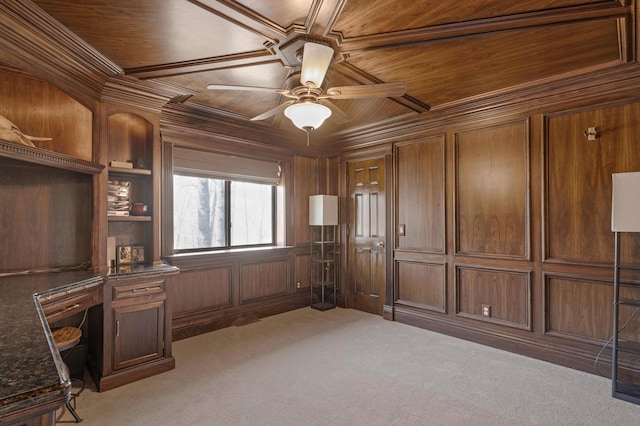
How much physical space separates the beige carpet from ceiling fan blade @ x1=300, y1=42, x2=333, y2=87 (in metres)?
2.27

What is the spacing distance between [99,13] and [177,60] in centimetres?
68

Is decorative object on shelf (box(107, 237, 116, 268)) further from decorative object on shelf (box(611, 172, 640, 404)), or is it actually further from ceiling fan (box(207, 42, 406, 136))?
decorative object on shelf (box(611, 172, 640, 404))

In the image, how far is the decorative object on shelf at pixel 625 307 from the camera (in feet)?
8.13

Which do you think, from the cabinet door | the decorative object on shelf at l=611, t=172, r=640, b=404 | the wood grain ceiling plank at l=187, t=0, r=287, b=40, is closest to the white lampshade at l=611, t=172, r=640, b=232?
the decorative object on shelf at l=611, t=172, r=640, b=404

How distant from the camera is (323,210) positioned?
491 centimetres

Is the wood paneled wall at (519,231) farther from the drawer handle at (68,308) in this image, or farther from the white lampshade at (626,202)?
the drawer handle at (68,308)

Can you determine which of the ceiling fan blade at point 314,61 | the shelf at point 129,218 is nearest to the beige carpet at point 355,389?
the shelf at point 129,218

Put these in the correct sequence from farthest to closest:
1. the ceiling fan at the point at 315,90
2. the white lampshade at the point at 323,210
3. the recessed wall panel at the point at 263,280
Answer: the white lampshade at the point at 323,210
the recessed wall panel at the point at 263,280
the ceiling fan at the point at 315,90

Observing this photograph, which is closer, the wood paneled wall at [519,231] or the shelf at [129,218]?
the wood paneled wall at [519,231]

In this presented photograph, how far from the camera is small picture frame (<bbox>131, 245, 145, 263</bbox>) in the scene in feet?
10.9

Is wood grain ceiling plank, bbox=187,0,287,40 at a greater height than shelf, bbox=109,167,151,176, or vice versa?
wood grain ceiling plank, bbox=187,0,287,40

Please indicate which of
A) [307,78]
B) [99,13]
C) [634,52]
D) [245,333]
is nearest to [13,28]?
[99,13]

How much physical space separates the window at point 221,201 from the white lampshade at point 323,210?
58 centimetres

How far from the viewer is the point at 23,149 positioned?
2.24 meters
